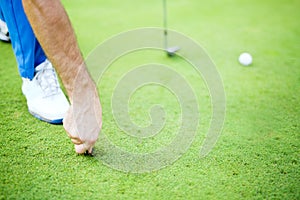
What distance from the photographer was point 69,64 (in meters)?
1.21

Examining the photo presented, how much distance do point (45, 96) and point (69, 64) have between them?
537mm

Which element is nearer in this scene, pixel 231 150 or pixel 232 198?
pixel 232 198

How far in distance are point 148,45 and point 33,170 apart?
5.41ft

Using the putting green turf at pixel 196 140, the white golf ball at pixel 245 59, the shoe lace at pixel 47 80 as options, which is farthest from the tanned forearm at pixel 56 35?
the white golf ball at pixel 245 59

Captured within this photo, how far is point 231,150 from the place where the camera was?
1421 millimetres

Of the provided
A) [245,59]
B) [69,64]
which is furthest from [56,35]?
[245,59]

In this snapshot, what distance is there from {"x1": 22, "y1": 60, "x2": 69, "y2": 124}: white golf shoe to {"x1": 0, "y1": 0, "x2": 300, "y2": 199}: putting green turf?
0.18 ft

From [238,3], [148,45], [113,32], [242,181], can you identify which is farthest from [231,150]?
[238,3]

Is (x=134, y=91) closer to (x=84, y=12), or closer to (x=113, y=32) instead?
(x=113, y=32)

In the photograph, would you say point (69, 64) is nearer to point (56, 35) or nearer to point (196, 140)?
point (56, 35)

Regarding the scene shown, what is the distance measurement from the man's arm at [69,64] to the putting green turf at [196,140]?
0.15 metres

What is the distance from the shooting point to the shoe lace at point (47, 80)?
169 centimetres

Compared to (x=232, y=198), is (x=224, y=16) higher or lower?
higher

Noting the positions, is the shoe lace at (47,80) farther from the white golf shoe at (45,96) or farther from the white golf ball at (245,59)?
the white golf ball at (245,59)
